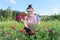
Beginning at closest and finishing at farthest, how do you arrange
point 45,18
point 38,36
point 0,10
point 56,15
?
point 38,36, point 45,18, point 56,15, point 0,10

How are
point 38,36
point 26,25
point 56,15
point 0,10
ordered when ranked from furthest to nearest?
point 0,10
point 56,15
point 26,25
point 38,36

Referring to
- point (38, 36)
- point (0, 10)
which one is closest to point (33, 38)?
point (38, 36)

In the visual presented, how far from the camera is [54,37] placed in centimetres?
470

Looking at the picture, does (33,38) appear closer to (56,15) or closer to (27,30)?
(27,30)

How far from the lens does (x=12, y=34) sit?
15.6 ft

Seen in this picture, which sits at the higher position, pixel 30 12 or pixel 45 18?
pixel 30 12

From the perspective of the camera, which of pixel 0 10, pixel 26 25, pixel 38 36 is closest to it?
pixel 38 36

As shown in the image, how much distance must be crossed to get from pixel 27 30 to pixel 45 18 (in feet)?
28.9

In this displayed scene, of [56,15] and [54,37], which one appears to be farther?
[56,15]

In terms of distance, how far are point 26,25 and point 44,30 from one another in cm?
84

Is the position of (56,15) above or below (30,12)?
below

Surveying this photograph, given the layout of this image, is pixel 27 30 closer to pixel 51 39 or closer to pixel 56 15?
pixel 51 39

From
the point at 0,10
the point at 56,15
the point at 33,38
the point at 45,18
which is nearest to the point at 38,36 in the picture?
the point at 33,38

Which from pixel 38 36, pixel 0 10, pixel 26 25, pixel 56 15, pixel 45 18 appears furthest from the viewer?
pixel 0 10
